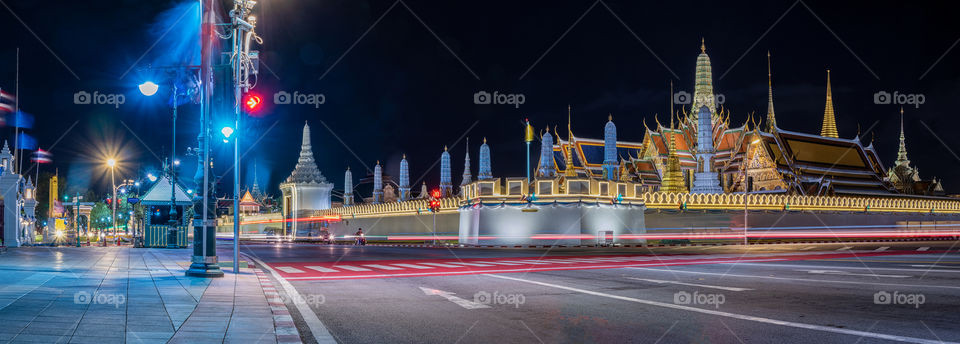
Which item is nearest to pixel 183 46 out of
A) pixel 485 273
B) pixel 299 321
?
pixel 485 273

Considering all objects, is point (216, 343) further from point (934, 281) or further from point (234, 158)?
point (934, 281)

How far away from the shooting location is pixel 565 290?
12906 millimetres

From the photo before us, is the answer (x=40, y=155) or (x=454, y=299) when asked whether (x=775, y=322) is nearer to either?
(x=454, y=299)

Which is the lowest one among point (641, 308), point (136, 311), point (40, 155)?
point (641, 308)

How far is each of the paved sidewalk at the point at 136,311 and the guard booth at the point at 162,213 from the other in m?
25.8

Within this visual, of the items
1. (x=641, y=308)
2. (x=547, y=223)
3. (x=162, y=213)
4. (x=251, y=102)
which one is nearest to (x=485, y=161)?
(x=547, y=223)

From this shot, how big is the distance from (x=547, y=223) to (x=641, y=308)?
118ft

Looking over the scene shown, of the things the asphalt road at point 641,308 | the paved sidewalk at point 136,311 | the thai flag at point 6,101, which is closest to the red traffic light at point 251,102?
the asphalt road at point 641,308

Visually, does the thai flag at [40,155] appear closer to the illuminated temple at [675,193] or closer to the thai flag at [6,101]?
the thai flag at [6,101]

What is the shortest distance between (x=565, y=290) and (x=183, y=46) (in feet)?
37.1

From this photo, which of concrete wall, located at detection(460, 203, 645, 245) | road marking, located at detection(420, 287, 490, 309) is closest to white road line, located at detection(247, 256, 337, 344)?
road marking, located at detection(420, 287, 490, 309)

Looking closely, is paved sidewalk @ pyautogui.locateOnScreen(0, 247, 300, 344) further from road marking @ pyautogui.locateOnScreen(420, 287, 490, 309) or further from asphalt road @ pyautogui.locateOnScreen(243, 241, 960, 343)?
road marking @ pyautogui.locateOnScreen(420, 287, 490, 309)

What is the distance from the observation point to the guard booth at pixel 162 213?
38.4 meters

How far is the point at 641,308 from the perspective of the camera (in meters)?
9.97
